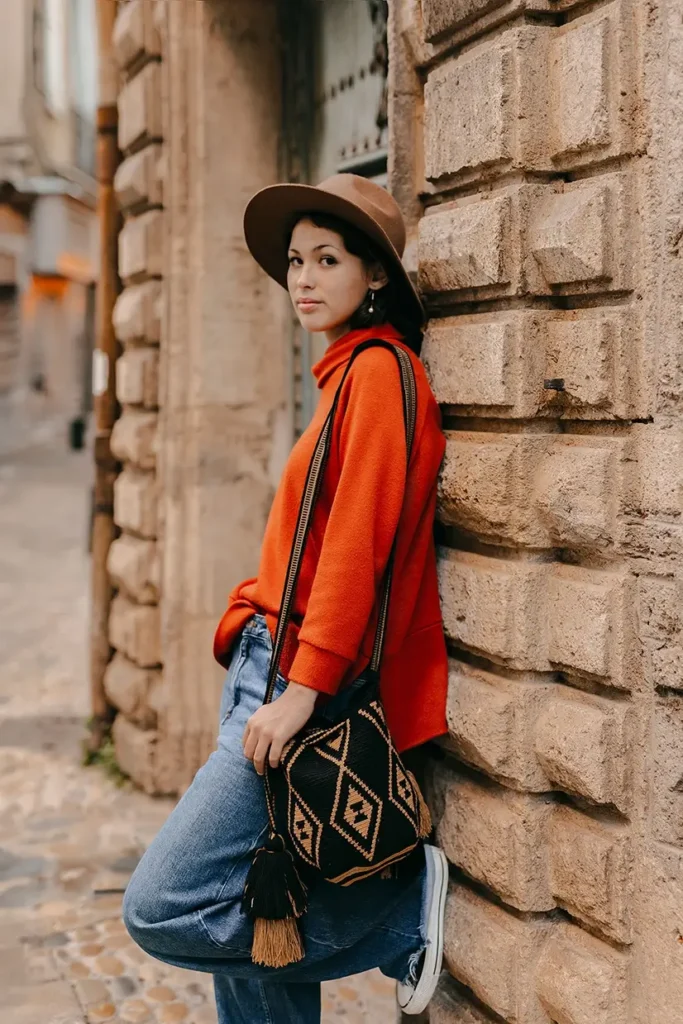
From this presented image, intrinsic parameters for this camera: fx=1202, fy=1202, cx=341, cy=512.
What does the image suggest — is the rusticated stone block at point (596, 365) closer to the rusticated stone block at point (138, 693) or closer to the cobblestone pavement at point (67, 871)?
the cobblestone pavement at point (67, 871)

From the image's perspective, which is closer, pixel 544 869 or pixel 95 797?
pixel 544 869

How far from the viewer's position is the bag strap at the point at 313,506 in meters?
2.28

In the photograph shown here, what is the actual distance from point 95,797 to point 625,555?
135 inches

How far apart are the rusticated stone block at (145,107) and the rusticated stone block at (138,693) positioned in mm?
2199

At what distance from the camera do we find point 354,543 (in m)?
2.20

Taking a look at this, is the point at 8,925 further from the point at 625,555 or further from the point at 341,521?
the point at 625,555

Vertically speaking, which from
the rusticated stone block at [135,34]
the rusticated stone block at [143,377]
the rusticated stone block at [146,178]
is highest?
the rusticated stone block at [135,34]

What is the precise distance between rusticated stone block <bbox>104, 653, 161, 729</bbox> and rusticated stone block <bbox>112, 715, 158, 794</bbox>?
4cm

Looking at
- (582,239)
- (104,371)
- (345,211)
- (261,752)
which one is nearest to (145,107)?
(104,371)

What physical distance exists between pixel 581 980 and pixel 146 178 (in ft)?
12.0

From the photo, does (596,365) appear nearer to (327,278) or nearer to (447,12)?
(327,278)

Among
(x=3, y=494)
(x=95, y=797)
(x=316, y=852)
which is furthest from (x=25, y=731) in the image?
(x=3, y=494)

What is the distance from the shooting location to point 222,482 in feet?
15.8

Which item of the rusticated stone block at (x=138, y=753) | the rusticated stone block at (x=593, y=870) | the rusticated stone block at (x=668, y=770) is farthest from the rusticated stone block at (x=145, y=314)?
the rusticated stone block at (x=668, y=770)
